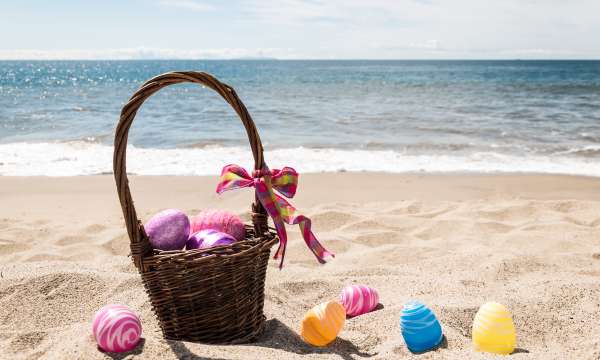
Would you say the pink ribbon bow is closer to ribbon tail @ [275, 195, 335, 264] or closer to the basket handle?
ribbon tail @ [275, 195, 335, 264]

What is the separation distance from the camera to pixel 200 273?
214 cm

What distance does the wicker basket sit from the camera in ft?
6.88

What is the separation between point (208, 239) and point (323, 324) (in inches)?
24.5

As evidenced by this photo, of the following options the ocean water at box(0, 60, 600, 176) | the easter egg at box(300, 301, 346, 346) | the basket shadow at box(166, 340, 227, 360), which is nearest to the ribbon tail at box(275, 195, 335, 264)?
the easter egg at box(300, 301, 346, 346)

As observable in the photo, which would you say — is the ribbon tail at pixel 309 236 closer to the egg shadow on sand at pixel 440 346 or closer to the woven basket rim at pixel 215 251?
Result: the woven basket rim at pixel 215 251

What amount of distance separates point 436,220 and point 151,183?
345 centimetres

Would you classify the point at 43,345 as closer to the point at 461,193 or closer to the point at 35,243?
the point at 35,243

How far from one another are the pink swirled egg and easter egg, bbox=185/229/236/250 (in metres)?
0.73

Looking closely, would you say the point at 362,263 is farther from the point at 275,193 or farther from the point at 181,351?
the point at 181,351

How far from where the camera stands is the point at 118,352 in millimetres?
2125

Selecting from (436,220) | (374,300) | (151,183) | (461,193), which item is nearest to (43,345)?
(374,300)

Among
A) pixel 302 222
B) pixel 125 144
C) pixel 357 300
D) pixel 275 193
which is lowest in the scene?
pixel 357 300

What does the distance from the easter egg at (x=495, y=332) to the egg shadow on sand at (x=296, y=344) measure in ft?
1.57

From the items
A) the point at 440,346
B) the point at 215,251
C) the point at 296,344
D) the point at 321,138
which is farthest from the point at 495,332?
the point at 321,138
